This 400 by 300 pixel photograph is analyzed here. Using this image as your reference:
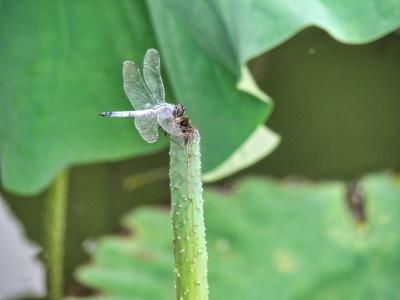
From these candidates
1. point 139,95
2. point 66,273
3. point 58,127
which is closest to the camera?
point 139,95

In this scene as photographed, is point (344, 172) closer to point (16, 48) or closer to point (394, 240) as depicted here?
point (394, 240)

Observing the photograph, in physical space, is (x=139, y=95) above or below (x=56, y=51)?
below

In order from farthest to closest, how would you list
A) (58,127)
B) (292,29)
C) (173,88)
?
(58,127) → (173,88) → (292,29)

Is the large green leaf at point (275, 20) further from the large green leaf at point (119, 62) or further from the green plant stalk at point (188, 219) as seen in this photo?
the green plant stalk at point (188, 219)

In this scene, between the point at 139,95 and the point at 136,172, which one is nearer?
the point at 139,95

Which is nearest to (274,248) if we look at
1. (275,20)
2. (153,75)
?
(275,20)

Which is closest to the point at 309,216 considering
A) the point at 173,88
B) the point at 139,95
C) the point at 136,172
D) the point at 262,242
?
the point at 262,242
